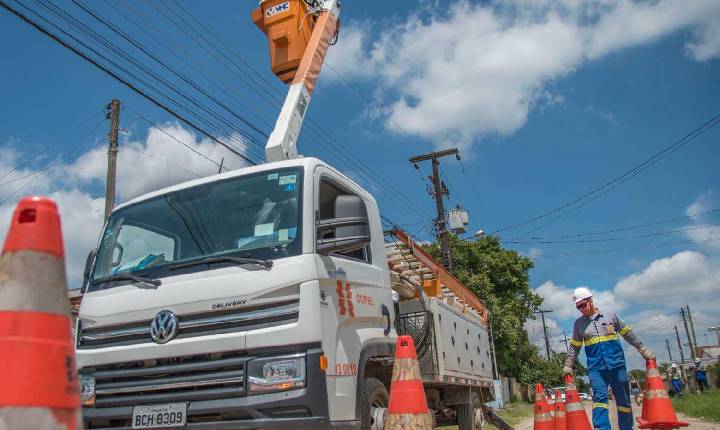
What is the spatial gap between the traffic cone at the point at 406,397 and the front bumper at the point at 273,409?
628 millimetres

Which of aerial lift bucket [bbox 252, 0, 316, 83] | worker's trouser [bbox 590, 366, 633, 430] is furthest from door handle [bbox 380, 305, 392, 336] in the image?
aerial lift bucket [bbox 252, 0, 316, 83]

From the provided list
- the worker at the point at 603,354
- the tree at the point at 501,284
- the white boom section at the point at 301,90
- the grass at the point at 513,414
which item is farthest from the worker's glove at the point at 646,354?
the tree at the point at 501,284

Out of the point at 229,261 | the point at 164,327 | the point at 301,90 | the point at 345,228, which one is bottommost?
the point at 164,327

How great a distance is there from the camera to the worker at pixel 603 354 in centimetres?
667

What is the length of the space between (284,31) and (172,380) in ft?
19.9

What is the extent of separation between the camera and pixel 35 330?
188 cm

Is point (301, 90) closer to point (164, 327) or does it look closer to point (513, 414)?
point (164, 327)

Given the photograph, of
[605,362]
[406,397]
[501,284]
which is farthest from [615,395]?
[501,284]

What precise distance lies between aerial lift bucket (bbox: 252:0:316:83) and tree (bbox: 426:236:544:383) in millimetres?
22714

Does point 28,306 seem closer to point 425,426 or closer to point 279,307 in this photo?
point 279,307

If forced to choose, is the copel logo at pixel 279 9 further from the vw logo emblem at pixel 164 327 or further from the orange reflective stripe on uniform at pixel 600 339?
the orange reflective stripe on uniform at pixel 600 339

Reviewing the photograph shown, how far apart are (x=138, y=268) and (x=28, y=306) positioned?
2.80 m

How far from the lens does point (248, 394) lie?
3725 mm

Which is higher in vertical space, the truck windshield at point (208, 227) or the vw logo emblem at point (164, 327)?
the truck windshield at point (208, 227)
